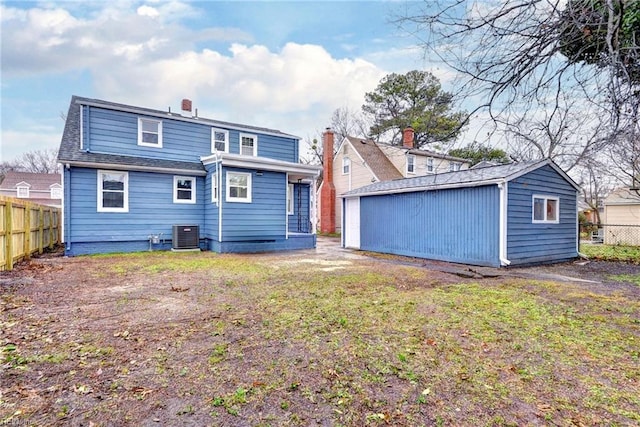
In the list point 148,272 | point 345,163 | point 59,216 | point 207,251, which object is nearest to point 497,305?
point 148,272

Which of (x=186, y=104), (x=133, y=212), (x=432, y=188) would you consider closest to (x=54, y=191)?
(x=186, y=104)

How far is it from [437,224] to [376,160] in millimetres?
11416

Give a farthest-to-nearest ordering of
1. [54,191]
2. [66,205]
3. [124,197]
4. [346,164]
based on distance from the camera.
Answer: [54,191]
[346,164]
[124,197]
[66,205]

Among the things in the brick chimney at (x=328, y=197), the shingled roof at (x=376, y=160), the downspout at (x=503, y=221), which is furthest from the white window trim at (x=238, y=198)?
the shingled roof at (x=376, y=160)

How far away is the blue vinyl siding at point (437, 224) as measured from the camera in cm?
942

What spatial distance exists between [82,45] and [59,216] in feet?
21.9

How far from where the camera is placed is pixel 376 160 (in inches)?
846

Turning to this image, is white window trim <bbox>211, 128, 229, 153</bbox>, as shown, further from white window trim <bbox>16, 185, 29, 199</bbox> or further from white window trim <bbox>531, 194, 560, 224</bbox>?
white window trim <bbox>16, 185, 29, 199</bbox>

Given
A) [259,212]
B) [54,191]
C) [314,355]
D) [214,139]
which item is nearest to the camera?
[314,355]

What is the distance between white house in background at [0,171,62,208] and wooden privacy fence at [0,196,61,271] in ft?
87.6

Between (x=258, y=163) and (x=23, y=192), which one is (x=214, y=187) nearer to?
(x=258, y=163)

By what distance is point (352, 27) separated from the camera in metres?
6.66

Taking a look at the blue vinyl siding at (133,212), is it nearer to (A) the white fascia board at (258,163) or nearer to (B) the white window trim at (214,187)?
(B) the white window trim at (214,187)

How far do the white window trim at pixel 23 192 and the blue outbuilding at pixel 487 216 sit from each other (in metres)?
36.1
